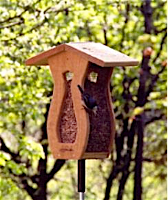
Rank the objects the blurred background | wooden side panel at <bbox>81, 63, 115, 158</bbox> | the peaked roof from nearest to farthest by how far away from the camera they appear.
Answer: the peaked roof < wooden side panel at <bbox>81, 63, 115, 158</bbox> < the blurred background

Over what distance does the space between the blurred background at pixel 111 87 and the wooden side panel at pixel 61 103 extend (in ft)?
→ 5.43

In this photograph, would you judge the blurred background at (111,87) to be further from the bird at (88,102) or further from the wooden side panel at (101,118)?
the bird at (88,102)

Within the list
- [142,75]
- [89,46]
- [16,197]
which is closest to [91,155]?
[89,46]

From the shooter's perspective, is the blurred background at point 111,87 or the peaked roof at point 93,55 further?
the blurred background at point 111,87

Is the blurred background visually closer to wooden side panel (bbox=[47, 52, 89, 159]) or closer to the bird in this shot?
wooden side panel (bbox=[47, 52, 89, 159])

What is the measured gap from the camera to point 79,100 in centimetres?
579

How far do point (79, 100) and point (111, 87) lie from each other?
6.21 metres

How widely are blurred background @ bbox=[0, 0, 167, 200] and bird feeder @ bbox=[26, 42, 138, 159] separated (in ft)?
5.57

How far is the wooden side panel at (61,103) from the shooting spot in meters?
5.74

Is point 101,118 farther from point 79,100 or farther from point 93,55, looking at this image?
point 93,55

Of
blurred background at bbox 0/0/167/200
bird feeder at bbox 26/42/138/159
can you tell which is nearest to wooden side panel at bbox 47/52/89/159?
bird feeder at bbox 26/42/138/159

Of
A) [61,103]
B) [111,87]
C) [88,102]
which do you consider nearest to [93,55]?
[88,102]

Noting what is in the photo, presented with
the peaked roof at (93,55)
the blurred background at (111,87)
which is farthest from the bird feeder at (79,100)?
the blurred background at (111,87)

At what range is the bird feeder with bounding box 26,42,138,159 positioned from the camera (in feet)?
18.9
